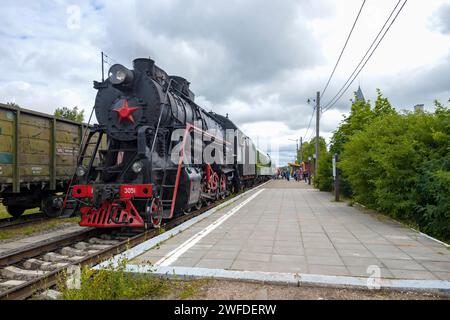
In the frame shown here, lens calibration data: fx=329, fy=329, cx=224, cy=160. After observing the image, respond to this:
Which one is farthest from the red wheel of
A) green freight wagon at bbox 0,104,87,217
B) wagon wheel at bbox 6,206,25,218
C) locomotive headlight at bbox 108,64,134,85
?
wagon wheel at bbox 6,206,25,218

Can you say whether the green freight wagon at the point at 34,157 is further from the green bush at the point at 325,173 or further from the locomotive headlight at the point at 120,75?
the green bush at the point at 325,173

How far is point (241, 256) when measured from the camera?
4.89 meters

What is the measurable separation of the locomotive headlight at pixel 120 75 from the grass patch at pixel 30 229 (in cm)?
417

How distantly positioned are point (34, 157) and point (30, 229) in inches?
83.9

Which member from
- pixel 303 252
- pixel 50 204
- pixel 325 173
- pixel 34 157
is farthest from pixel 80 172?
pixel 325 173

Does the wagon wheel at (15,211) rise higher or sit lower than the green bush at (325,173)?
lower

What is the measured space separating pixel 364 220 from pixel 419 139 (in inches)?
93.3

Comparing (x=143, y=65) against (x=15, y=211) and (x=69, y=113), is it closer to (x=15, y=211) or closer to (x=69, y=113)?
(x=15, y=211)

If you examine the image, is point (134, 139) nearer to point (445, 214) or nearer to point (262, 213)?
point (262, 213)

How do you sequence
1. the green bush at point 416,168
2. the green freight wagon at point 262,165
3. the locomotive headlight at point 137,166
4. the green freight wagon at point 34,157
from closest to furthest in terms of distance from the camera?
the green bush at point 416,168 → the locomotive headlight at point 137,166 → the green freight wagon at point 34,157 → the green freight wagon at point 262,165

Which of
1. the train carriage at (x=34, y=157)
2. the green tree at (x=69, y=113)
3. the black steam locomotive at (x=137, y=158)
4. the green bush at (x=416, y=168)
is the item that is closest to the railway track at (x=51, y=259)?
the black steam locomotive at (x=137, y=158)

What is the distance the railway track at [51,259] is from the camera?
4.04 m

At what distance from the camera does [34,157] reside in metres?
9.33
